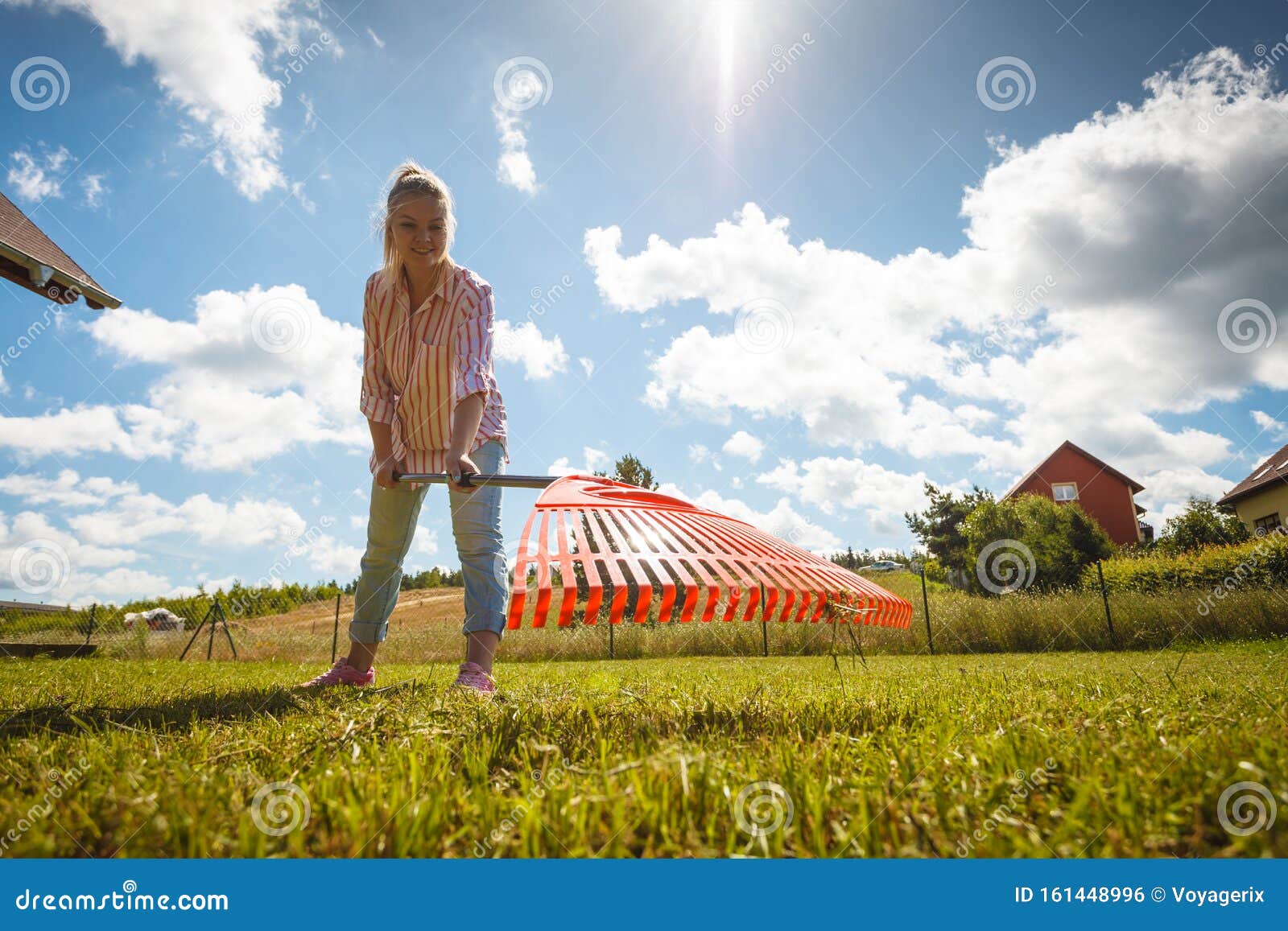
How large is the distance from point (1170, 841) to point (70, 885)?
1.71 m

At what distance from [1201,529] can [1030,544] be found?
900 cm

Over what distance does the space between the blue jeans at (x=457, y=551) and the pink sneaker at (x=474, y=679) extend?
173 millimetres

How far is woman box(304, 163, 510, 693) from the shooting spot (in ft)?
9.73

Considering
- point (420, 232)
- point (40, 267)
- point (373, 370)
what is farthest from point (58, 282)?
point (420, 232)

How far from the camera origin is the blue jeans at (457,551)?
115 inches

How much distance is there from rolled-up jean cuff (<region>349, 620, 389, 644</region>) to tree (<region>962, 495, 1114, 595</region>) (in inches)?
813

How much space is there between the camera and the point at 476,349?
123 inches

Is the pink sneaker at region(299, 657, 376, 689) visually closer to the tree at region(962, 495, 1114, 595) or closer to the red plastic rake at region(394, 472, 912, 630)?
the red plastic rake at region(394, 472, 912, 630)

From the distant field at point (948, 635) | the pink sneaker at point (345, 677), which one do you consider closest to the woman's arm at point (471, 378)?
the pink sneaker at point (345, 677)

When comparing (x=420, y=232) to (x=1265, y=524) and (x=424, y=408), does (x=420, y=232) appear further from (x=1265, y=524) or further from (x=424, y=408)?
(x=1265, y=524)

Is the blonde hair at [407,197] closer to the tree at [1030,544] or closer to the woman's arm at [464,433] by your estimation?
the woman's arm at [464,433]

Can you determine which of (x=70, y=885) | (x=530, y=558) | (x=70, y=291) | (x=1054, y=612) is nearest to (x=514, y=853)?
(x=70, y=885)

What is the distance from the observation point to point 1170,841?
958mm

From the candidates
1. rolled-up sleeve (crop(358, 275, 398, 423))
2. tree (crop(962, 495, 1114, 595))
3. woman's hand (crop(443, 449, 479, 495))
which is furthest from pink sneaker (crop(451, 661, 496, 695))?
tree (crop(962, 495, 1114, 595))
